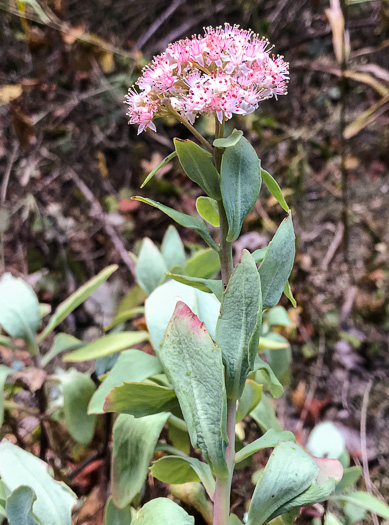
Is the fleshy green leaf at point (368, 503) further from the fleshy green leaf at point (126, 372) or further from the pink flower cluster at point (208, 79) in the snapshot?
the pink flower cluster at point (208, 79)

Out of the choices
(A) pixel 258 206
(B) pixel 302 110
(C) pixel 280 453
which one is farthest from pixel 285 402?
(B) pixel 302 110

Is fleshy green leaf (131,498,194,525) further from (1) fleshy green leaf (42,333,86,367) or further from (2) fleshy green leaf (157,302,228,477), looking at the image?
(1) fleshy green leaf (42,333,86,367)

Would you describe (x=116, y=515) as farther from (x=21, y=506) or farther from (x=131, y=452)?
(x=21, y=506)

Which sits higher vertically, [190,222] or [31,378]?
[190,222]

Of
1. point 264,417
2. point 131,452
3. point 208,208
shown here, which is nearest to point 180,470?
point 131,452

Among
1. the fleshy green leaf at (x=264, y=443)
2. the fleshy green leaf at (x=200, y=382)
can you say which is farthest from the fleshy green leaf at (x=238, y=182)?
the fleshy green leaf at (x=264, y=443)

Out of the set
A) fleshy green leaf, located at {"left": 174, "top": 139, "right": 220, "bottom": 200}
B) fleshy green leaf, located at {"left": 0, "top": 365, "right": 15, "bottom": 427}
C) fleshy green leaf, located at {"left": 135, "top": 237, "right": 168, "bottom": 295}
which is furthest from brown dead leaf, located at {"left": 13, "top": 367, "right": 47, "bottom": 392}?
fleshy green leaf, located at {"left": 174, "top": 139, "right": 220, "bottom": 200}
